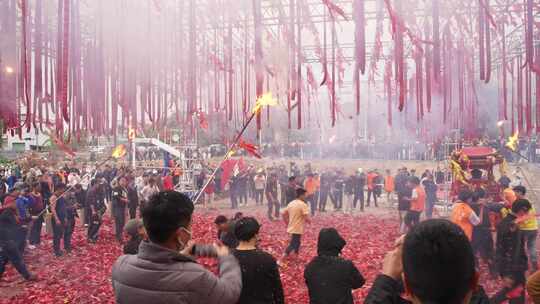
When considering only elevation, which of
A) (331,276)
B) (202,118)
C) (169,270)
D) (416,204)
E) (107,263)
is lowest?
(107,263)

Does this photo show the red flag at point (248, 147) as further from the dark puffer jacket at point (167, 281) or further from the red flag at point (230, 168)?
the red flag at point (230, 168)

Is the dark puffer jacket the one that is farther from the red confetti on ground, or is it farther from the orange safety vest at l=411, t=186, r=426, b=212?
the orange safety vest at l=411, t=186, r=426, b=212

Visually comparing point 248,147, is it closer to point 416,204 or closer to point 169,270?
point 416,204

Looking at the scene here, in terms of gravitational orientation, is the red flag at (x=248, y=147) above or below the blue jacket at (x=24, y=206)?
above

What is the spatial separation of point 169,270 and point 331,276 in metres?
1.69

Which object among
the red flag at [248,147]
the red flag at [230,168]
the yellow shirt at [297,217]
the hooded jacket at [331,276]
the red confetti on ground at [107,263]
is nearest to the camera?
the hooded jacket at [331,276]

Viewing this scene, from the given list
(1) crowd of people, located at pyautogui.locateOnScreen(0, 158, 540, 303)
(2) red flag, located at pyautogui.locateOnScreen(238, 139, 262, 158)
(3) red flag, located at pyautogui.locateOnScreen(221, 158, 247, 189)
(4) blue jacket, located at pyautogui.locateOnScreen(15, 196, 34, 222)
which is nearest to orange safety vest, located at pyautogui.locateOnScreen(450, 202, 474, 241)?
(1) crowd of people, located at pyautogui.locateOnScreen(0, 158, 540, 303)

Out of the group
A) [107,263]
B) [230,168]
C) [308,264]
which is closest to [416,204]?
[107,263]

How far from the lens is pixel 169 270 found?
74.3 inches

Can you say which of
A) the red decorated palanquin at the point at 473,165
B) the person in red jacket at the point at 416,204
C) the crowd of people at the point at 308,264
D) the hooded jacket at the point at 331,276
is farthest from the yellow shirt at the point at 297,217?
the red decorated palanquin at the point at 473,165

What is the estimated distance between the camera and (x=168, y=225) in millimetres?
2006

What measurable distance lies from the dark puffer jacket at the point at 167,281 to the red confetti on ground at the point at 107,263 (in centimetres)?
428

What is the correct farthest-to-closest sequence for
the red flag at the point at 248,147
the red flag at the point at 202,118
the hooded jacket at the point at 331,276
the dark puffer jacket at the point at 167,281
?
the red flag at the point at 202,118, the red flag at the point at 248,147, the hooded jacket at the point at 331,276, the dark puffer jacket at the point at 167,281

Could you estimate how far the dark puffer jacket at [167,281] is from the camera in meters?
1.85
